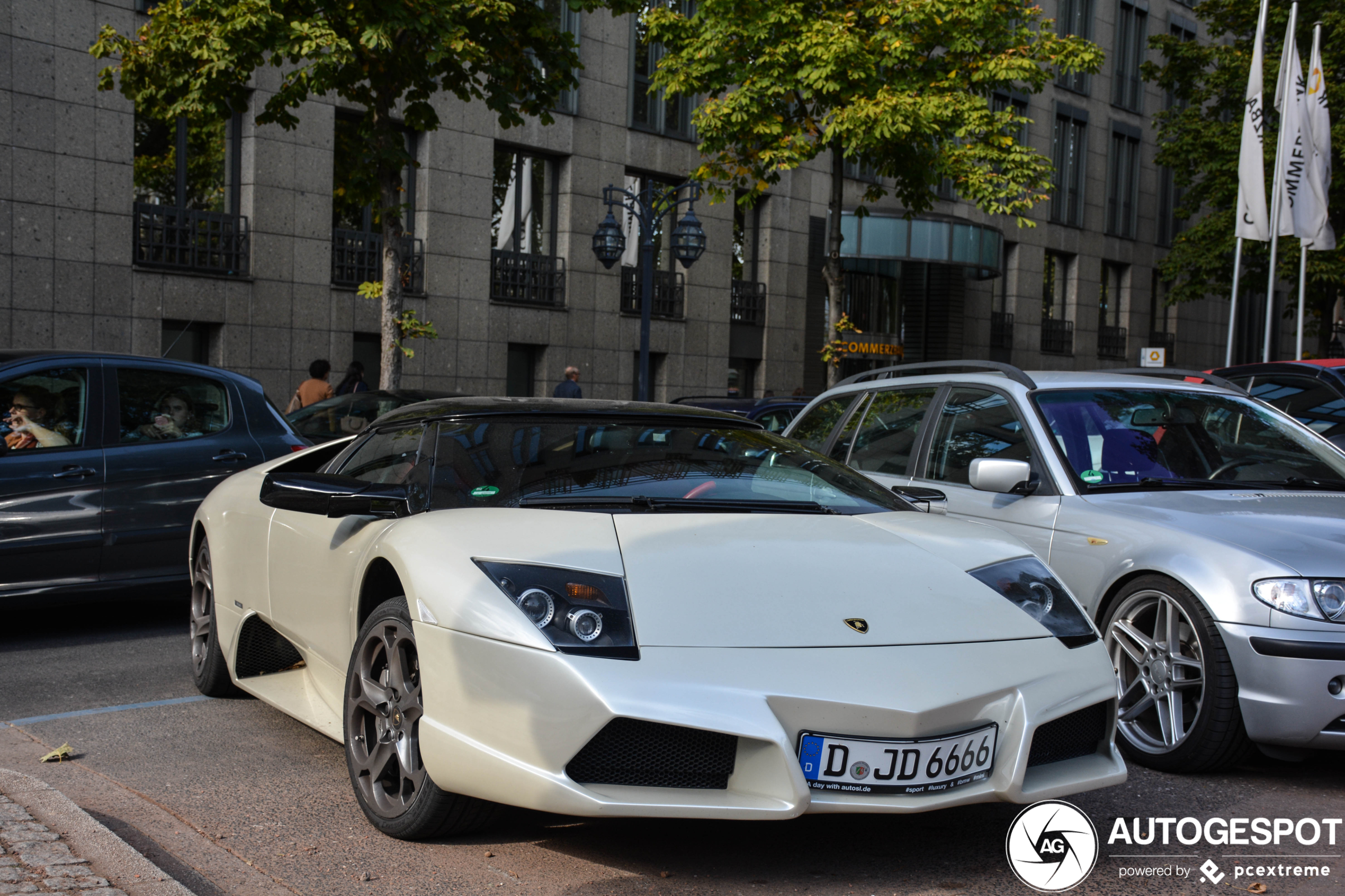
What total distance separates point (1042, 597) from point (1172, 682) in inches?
48.9

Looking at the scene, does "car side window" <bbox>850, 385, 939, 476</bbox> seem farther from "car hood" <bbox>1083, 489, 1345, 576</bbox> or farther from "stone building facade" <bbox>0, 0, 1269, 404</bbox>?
"stone building facade" <bbox>0, 0, 1269, 404</bbox>

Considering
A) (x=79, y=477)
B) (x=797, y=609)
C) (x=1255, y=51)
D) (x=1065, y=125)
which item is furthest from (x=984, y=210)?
(x=1065, y=125)

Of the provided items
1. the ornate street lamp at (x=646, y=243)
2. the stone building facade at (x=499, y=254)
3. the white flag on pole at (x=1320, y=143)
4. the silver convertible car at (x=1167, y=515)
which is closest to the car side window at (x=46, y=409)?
the silver convertible car at (x=1167, y=515)

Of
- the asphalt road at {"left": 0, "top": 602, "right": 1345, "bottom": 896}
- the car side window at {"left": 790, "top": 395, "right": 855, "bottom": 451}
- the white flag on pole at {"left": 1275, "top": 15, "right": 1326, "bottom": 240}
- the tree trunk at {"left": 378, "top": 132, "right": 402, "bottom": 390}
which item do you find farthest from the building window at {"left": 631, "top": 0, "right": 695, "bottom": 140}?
the asphalt road at {"left": 0, "top": 602, "right": 1345, "bottom": 896}

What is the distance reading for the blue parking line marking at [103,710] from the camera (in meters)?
5.17

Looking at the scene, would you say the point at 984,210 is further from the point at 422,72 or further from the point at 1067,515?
the point at 1067,515

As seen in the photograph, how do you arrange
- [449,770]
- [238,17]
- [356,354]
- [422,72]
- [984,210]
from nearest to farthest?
[449,770]
[238,17]
[422,72]
[984,210]
[356,354]

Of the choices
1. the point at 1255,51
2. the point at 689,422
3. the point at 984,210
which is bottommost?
the point at 689,422

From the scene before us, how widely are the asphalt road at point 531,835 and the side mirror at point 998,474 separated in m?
1.24

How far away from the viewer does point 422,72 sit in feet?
46.6

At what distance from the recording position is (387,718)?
3736 millimetres

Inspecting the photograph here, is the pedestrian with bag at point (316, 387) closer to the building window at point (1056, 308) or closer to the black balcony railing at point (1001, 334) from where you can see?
the black balcony railing at point (1001, 334)

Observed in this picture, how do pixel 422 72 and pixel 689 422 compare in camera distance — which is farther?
pixel 422 72

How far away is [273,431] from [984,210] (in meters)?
13.4
